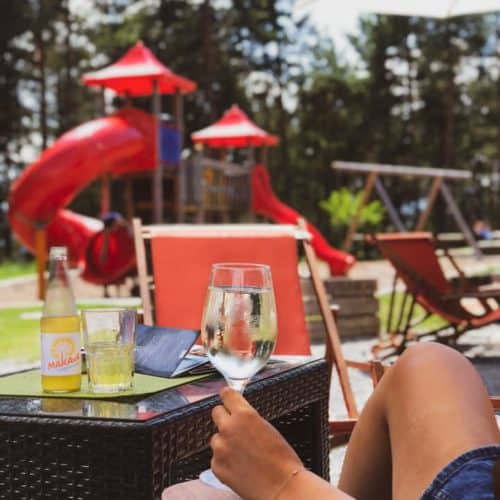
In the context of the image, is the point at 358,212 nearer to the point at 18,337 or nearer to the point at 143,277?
the point at 18,337

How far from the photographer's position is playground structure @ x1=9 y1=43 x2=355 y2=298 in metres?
12.7

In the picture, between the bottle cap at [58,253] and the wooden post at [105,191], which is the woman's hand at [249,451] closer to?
the bottle cap at [58,253]

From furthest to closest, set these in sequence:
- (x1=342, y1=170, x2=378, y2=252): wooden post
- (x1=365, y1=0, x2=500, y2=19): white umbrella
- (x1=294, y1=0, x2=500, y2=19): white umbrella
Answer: (x1=342, y1=170, x2=378, y2=252): wooden post
(x1=365, y1=0, x2=500, y2=19): white umbrella
(x1=294, y1=0, x2=500, y2=19): white umbrella

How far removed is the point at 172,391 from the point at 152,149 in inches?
487

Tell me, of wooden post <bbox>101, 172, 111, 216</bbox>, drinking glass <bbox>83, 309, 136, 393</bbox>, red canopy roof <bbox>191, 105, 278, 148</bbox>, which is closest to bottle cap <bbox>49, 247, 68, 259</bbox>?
drinking glass <bbox>83, 309, 136, 393</bbox>

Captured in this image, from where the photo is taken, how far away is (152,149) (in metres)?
14.0

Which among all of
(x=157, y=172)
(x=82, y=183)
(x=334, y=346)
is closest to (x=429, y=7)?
(x=334, y=346)

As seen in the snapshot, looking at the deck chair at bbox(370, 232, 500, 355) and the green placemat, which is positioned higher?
the green placemat

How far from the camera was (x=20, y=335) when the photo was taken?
7.89 metres

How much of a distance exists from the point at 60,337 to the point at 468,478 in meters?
0.88

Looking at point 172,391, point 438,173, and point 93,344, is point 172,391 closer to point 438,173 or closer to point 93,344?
point 93,344

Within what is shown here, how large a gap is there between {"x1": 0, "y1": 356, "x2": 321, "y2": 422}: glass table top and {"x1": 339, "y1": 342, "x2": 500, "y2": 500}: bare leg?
1.15 feet

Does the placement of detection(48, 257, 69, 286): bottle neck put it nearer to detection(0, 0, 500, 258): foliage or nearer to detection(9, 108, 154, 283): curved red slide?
detection(9, 108, 154, 283): curved red slide

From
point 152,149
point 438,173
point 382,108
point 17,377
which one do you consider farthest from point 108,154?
point 382,108
